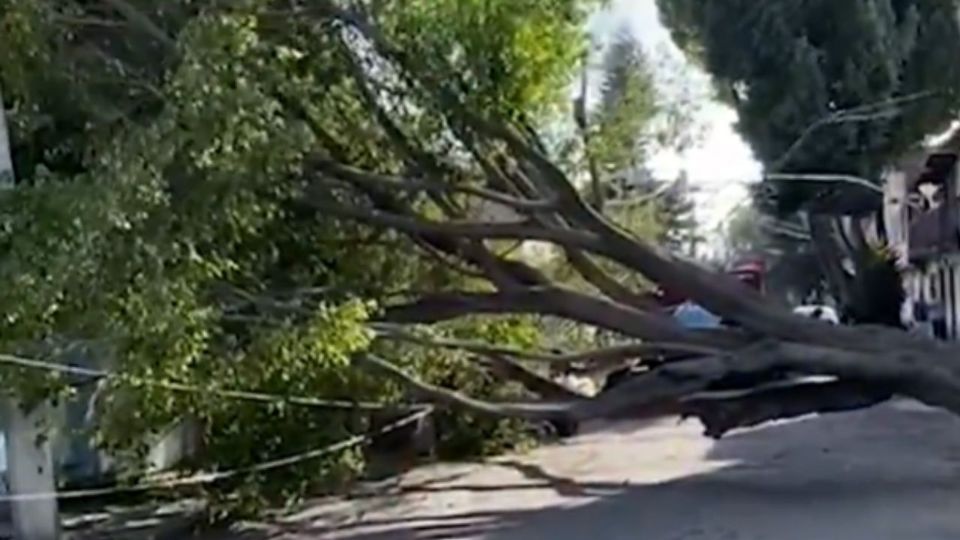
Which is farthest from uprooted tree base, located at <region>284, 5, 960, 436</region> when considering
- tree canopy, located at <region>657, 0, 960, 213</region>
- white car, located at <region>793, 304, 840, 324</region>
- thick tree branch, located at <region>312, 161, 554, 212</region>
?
tree canopy, located at <region>657, 0, 960, 213</region>

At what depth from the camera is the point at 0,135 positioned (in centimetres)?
1213

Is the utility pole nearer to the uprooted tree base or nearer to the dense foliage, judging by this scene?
the dense foliage

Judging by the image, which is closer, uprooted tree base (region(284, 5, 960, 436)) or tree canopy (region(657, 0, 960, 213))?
uprooted tree base (region(284, 5, 960, 436))

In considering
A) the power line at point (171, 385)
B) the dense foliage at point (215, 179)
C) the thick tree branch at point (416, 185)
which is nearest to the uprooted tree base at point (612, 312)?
the thick tree branch at point (416, 185)

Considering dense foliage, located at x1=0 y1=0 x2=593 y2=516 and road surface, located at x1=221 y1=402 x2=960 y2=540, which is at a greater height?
dense foliage, located at x1=0 y1=0 x2=593 y2=516

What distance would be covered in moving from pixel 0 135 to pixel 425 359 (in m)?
5.74

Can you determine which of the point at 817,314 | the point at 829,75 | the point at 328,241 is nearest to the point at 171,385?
the point at 328,241

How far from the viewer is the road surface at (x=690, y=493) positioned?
43.8 ft

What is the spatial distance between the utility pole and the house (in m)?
22.4

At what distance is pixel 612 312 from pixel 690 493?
6.77ft

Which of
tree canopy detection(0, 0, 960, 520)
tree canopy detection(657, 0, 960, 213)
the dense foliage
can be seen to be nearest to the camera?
the dense foliage

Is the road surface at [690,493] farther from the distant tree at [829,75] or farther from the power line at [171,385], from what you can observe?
the distant tree at [829,75]

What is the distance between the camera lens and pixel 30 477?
1280 cm

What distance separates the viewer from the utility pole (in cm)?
1252
